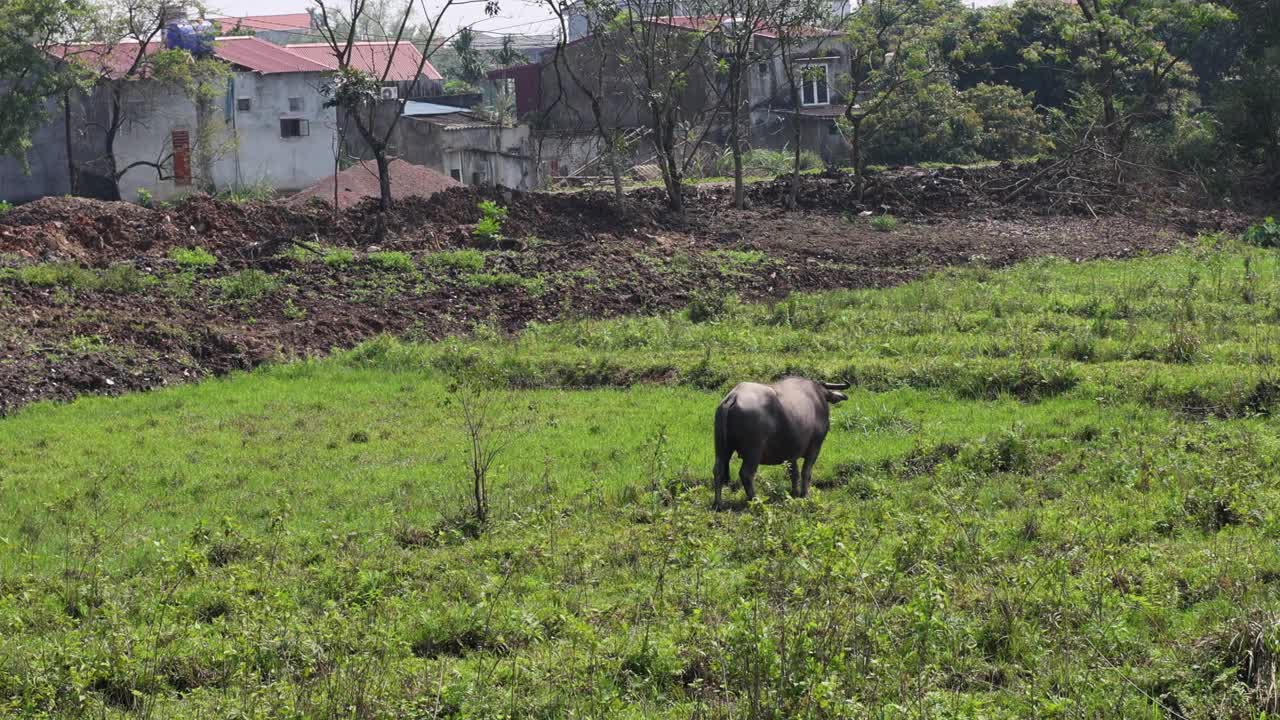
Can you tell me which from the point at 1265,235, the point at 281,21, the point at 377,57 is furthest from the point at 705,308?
the point at 281,21

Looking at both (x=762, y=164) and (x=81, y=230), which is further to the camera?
(x=762, y=164)

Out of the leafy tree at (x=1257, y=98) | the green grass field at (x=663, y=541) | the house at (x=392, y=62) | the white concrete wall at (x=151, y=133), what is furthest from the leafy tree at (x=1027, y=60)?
the green grass field at (x=663, y=541)

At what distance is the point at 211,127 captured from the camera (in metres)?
47.2

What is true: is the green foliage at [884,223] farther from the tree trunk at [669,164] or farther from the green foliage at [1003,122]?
the green foliage at [1003,122]

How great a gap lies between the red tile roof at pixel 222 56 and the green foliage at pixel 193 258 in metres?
20.9

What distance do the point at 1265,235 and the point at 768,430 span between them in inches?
849

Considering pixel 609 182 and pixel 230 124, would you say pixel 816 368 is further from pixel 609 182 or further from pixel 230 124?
pixel 230 124

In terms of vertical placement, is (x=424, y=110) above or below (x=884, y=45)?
below

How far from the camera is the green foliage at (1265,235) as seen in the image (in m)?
29.3

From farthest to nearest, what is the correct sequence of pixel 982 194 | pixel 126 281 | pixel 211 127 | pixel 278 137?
pixel 278 137
pixel 211 127
pixel 982 194
pixel 126 281

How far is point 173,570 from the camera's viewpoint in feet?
30.7

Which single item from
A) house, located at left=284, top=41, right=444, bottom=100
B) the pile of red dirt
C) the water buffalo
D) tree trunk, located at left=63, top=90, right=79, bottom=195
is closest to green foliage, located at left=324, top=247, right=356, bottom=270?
the pile of red dirt

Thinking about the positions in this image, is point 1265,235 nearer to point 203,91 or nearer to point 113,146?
point 203,91

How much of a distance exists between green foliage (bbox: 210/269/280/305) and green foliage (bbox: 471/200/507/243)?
18.1 ft
